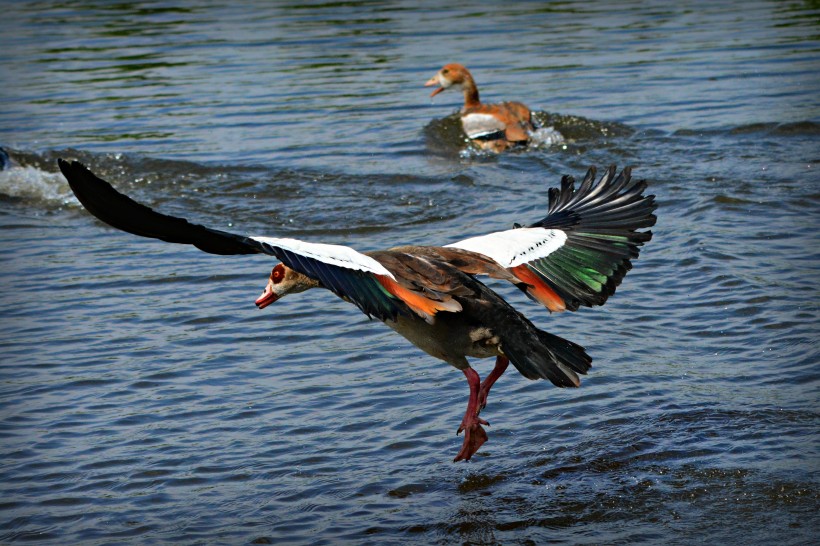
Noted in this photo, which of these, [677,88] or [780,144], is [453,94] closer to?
[677,88]

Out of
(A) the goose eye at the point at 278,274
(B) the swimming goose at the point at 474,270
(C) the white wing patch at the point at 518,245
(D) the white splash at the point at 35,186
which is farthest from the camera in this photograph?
(D) the white splash at the point at 35,186

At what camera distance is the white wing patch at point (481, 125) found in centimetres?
1249

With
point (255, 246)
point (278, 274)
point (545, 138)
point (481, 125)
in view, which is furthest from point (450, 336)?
point (481, 125)

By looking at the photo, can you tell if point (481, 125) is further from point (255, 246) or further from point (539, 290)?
point (255, 246)

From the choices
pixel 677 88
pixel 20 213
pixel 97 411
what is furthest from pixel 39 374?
pixel 677 88

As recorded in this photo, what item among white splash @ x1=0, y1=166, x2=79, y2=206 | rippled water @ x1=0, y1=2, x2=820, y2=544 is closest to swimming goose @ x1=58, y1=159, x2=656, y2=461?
rippled water @ x1=0, y1=2, x2=820, y2=544

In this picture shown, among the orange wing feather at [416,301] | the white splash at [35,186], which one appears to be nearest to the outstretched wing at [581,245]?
the orange wing feather at [416,301]

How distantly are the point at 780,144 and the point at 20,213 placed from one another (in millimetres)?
7535

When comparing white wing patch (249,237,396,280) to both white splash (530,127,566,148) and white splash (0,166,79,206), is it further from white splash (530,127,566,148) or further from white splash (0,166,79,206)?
white splash (530,127,566,148)

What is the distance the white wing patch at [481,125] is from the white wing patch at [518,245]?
6.42m

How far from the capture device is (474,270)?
5.53m

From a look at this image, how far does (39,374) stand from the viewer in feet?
22.2

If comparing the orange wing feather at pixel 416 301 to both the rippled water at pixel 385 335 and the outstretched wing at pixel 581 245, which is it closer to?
the outstretched wing at pixel 581 245

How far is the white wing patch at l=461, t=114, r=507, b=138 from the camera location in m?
12.5
